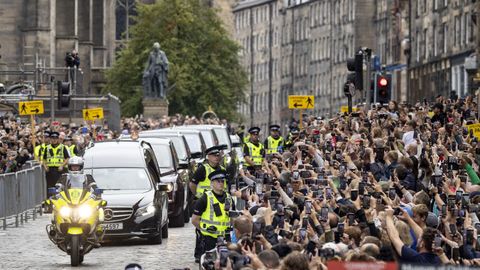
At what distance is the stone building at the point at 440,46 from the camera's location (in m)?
89.9

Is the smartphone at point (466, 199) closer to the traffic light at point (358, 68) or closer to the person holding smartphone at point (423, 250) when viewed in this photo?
the person holding smartphone at point (423, 250)

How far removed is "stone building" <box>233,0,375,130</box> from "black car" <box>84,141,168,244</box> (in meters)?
111

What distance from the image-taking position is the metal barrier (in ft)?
123

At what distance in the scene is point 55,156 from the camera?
43.4 meters

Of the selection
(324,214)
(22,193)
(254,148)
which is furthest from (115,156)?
(324,214)

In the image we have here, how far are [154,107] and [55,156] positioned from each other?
42.4m

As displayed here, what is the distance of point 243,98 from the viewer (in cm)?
11125

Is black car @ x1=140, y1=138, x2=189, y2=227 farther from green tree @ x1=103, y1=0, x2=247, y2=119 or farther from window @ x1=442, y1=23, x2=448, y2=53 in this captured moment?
green tree @ x1=103, y1=0, x2=247, y2=119

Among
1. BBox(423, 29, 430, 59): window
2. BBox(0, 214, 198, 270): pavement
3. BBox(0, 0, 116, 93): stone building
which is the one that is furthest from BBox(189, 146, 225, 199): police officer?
BBox(423, 29, 430, 59): window

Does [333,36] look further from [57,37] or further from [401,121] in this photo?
[401,121]

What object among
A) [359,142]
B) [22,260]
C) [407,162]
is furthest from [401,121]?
[407,162]

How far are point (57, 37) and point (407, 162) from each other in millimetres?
66138

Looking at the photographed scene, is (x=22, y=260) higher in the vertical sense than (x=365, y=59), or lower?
lower

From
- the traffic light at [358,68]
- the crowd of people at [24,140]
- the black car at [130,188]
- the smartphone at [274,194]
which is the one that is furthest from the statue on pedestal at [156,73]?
the smartphone at [274,194]
